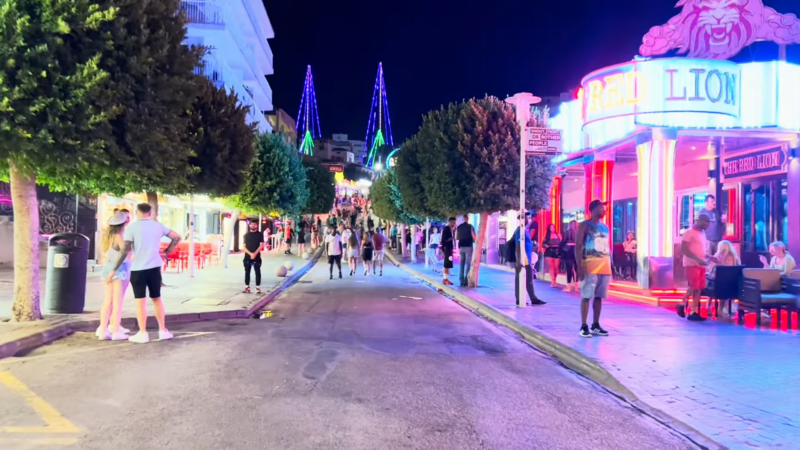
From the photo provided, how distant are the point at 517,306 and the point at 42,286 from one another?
11010 millimetres

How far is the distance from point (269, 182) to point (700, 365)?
1955cm

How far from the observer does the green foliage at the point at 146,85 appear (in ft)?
26.7

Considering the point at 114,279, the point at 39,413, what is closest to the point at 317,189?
the point at 114,279

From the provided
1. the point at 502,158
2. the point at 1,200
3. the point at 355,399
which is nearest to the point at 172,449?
the point at 355,399

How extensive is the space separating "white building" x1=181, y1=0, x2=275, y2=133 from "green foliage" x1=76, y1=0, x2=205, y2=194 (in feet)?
46.8

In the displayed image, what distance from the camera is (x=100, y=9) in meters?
8.01

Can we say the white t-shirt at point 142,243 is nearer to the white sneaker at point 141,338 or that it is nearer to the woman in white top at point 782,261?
the white sneaker at point 141,338

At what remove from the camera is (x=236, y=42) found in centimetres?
3756

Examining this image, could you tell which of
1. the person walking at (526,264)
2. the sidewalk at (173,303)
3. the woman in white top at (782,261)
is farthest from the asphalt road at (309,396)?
the woman in white top at (782,261)

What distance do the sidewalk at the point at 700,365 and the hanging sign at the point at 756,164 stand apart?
5757 mm

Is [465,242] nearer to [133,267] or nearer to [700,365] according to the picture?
[700,365]

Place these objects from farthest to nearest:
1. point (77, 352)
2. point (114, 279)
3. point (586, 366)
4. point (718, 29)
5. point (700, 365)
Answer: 1. point (718, 29)
2. point (114, 279)
3. point (77, 352)
4. point (586, 366)
5. point (700, 365)

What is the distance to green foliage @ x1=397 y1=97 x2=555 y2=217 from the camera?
1432 cm

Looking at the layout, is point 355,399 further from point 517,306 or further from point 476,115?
point 476,115
